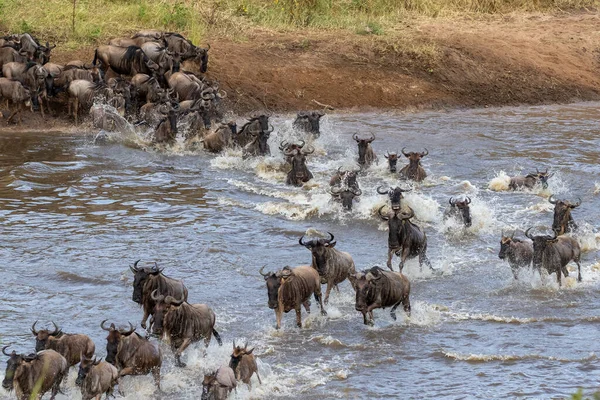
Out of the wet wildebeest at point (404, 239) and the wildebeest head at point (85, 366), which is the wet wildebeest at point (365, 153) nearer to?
the wet wildebeest at point (404, 239)

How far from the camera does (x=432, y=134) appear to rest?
65.5 ft

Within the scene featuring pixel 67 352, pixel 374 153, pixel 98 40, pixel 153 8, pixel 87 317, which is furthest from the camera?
pixel 153 8

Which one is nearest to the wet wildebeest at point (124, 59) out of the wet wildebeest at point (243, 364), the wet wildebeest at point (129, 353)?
the wet wildebeest at point (129, 353)

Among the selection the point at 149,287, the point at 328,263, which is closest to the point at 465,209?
the point at 328,263

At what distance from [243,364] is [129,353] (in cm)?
95

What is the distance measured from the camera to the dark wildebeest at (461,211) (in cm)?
1352

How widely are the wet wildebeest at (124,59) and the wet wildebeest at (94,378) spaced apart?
12.3 metres

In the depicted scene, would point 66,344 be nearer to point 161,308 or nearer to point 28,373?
point 28,373

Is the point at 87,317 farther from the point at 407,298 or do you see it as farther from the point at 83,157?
the point at 83,157

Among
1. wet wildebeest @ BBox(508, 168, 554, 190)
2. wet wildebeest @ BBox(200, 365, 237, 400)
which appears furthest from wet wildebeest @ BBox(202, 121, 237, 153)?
wet wildebeest @ BBox(200, 365, 237, 400)

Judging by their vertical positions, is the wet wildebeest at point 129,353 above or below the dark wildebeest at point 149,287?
below

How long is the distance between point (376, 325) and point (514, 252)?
2088 millimetres

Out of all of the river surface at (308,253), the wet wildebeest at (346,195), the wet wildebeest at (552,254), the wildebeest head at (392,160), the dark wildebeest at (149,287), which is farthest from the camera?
the wildebeest head at (392,160)

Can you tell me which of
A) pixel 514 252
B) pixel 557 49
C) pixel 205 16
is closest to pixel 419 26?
pixel 557 49
